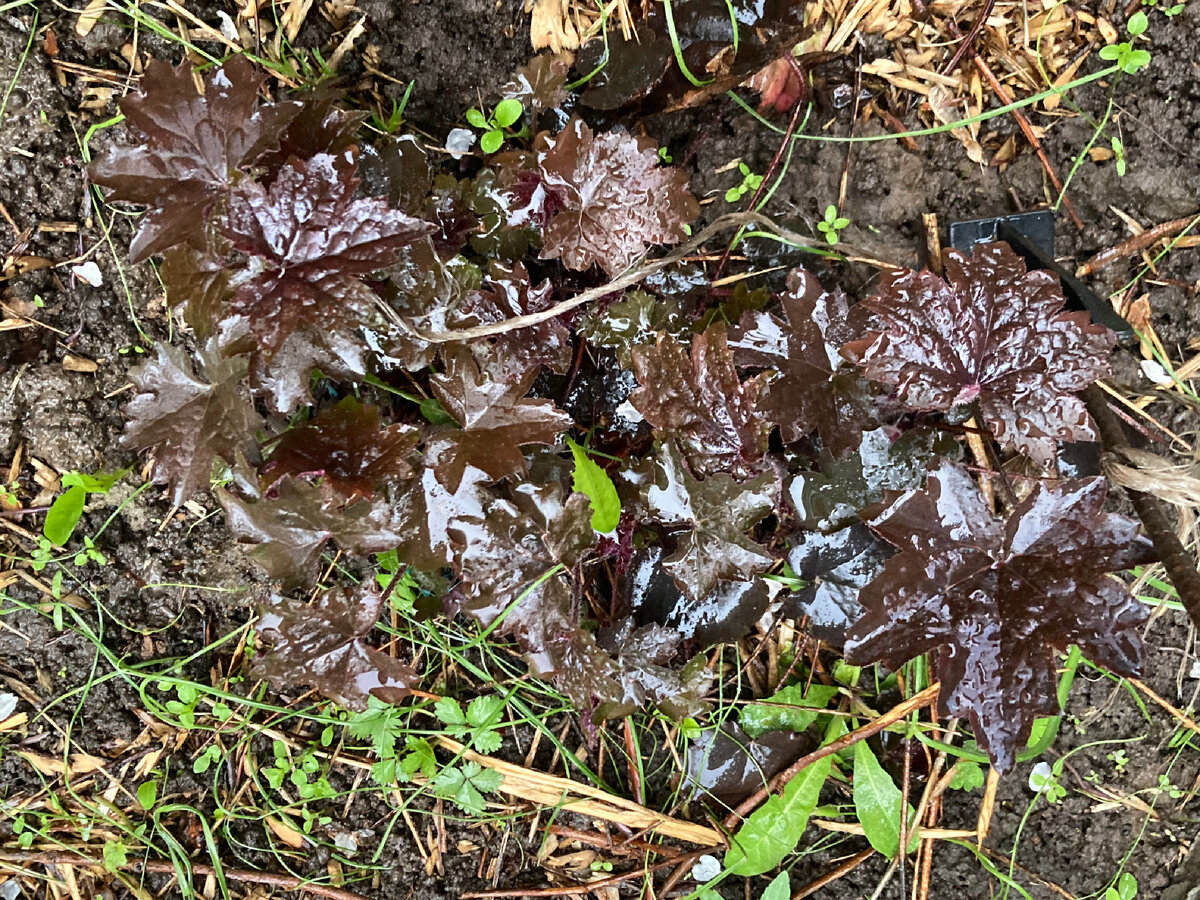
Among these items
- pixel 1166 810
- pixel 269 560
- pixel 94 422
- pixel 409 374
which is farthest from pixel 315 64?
pixel 1166 810

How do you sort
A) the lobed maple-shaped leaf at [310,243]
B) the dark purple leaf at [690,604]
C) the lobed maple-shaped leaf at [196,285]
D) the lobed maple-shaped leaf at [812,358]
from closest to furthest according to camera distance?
the lobed maple-shaped leaf at [310,243]
the lobed maple-shaped leaf at [196,285]
the lobed maple-shaped leaf at [812,358]
the dark purple leaf at [690,604]

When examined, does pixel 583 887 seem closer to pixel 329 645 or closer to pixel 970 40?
pixel 329 645

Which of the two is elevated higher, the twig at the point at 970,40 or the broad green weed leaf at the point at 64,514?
the twig at the point at 970,40

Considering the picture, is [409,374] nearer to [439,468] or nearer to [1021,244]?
[439,468]

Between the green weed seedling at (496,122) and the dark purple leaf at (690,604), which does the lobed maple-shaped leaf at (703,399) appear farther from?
the green weed seedling at (496,122)

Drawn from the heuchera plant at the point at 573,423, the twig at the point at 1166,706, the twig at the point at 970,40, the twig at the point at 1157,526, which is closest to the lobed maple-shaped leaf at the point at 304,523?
the heuchera plant at the point at 573,423

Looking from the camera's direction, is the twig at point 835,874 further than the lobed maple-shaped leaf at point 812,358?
Yes

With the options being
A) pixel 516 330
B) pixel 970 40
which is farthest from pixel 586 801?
pixel 970 40
